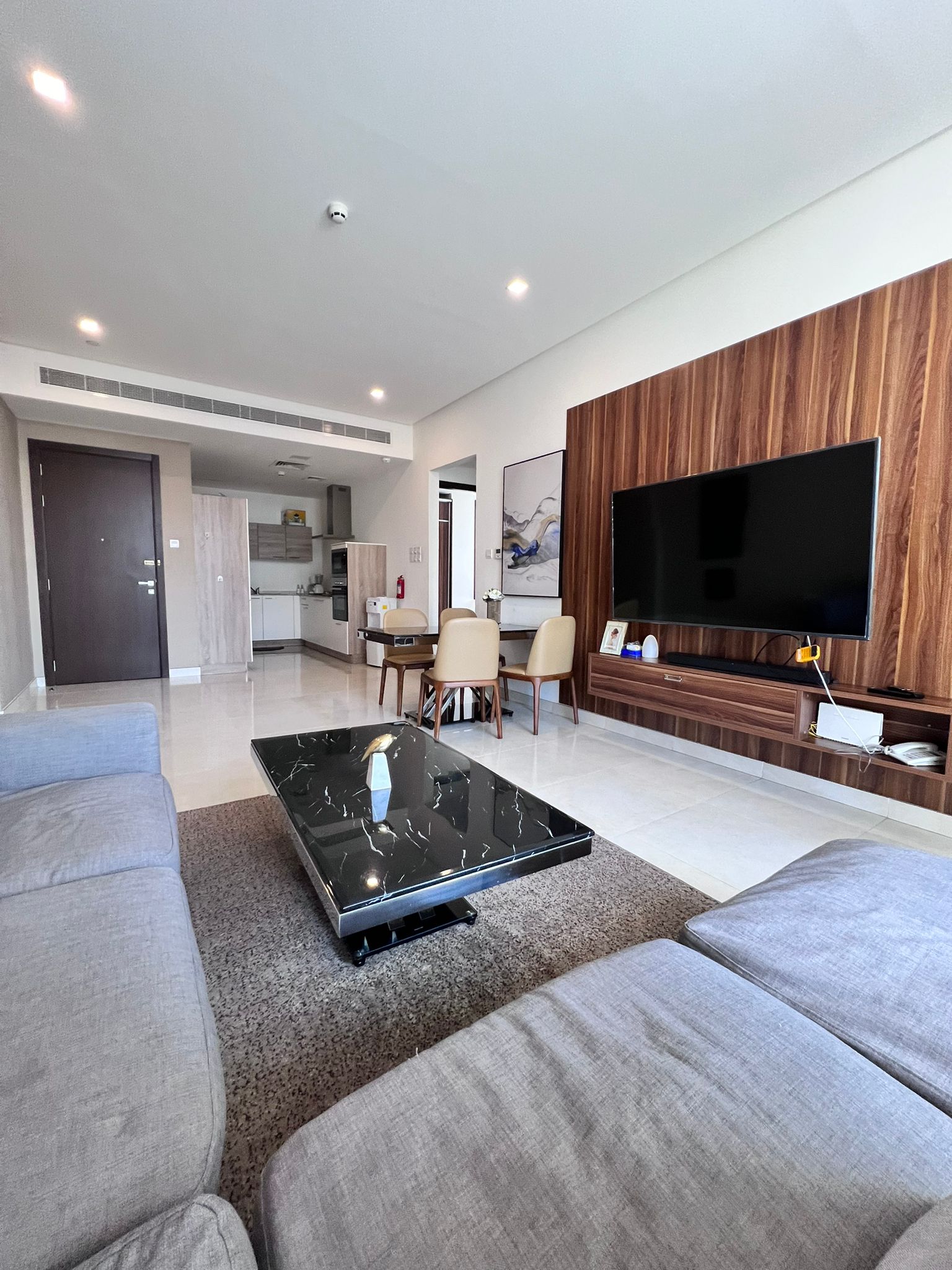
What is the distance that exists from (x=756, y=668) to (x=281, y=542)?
25.6 feet

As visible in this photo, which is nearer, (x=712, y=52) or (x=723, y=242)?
(x=712, y=52)

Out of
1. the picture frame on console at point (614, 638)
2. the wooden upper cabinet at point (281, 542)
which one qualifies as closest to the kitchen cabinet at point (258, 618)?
the wooden upper cabinet at point (281, 542)

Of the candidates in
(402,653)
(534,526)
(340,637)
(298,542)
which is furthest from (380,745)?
(298,542)

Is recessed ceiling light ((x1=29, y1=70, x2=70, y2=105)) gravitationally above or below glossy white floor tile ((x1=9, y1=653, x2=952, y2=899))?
above

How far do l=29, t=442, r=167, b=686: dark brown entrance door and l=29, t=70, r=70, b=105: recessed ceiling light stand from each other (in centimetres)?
381

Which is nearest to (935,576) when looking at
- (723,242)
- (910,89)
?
(910,89)

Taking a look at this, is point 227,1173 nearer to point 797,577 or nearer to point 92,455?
point 797,577

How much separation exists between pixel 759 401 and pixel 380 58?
2.26 metres

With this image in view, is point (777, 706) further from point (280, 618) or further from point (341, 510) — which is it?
point (280, 618)

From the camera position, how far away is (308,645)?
8.23 metres

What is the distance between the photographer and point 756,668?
8.92 feet

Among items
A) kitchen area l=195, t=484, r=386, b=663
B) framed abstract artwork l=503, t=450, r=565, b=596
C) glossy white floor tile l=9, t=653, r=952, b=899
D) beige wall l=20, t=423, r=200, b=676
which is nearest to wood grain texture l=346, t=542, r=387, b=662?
kitchen area l=195, t=484, r=386, b=663

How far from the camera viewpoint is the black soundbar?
254 centimetres

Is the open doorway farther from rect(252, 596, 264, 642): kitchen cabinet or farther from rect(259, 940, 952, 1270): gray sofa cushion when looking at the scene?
rect(259, 940, 952, 1270): gray sofa cushion
